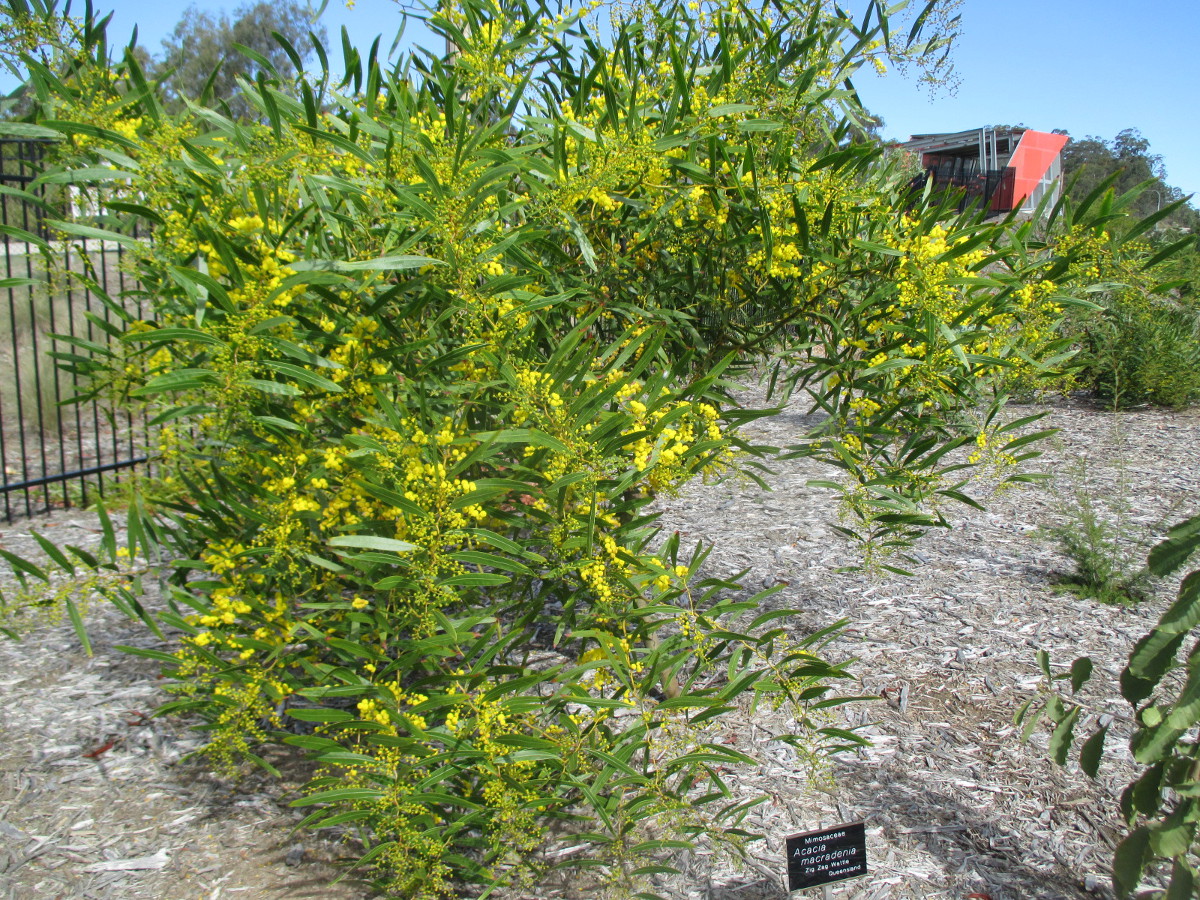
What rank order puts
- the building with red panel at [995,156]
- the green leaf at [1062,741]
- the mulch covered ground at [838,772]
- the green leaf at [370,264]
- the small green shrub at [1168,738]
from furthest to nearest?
the building with red panel at [995,156] → the mulch covered ground at [838,772] → the green leaf at [1062,741] → the green leaf at [370,264] → the small green shrub at [1168,738]

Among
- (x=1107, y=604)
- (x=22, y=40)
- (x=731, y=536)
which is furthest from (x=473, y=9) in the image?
(x=1107, y=604)

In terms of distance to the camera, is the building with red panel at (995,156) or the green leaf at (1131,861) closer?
the green leaf at (1131,861)

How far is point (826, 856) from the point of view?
1975 millimetres

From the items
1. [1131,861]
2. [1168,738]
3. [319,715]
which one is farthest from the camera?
[319,715]

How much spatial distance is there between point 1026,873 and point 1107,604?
225 centimetres

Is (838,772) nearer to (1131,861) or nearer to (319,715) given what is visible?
(1131,861)

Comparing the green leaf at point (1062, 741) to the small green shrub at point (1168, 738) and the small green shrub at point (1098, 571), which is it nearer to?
the small green shrub at point (1168, 738)

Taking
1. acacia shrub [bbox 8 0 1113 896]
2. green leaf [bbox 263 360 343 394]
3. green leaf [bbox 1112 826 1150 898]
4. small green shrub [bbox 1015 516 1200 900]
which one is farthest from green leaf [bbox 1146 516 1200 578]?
green leaf [bbox 263 360 343 394]

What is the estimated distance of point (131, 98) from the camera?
1620mm

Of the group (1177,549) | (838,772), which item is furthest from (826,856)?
(1177,549)

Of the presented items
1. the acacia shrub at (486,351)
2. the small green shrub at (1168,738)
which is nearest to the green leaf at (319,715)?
the acacia shrub at (486,351)

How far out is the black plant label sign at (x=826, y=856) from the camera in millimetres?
1932

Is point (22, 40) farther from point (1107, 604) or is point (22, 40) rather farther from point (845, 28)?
point (1107, 604)

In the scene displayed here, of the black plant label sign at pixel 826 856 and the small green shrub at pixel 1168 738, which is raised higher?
the small green shrub at pixel 1168 738
